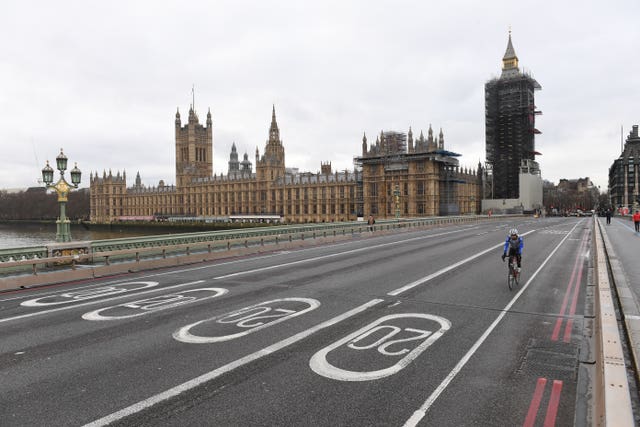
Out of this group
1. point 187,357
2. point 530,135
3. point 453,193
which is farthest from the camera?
point 530,135

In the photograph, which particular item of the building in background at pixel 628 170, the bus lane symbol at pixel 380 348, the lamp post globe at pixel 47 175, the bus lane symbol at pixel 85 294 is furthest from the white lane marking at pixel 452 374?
the building in background at pixel 628 170

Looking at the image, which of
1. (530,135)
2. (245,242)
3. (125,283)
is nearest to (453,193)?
(530,135)

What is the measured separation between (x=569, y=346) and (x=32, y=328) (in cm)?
1053

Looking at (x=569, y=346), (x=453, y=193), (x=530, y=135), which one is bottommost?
(x=569, y=346)

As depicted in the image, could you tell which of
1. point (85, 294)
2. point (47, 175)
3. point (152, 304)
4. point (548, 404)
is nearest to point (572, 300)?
point (548, 404)

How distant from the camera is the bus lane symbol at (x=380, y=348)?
6.45m

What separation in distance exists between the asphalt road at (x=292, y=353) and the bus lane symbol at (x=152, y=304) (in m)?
0.05

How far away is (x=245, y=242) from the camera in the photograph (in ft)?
77.8

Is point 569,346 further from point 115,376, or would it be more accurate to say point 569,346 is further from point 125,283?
point 125,283

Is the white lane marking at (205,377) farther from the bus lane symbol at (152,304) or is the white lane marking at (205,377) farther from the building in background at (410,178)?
the building in background at (410,178)

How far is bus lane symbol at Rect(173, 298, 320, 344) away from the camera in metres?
8.11

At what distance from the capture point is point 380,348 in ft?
A: 24.5

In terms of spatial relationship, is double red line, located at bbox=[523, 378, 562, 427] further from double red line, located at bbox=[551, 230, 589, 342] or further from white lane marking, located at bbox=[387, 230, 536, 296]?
white lane marking, located at bbox=[387, 230, 536, 296]

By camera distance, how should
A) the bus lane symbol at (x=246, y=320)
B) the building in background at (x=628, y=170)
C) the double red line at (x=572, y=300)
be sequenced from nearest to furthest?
the bus lane symbol at (x=246, y=320), the double red line at (x=572, y=300), the building in background at (x=628, y=170)
